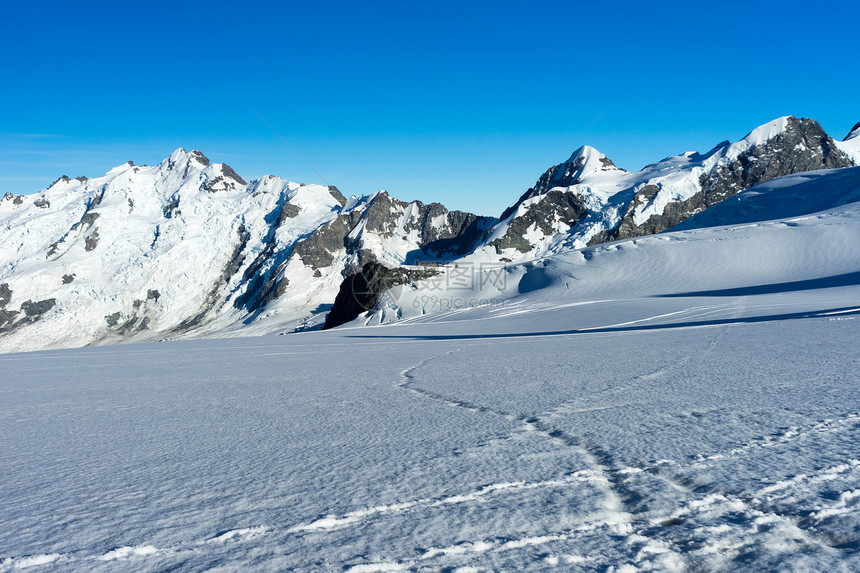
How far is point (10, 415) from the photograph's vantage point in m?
4.89

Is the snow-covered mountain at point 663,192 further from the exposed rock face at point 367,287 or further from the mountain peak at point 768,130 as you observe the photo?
the exposed rock face at point 367,287

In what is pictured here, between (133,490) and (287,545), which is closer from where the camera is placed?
(287,545)

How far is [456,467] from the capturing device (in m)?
2.76

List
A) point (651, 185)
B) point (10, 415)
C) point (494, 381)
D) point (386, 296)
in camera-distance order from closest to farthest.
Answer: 1. point (10, 415)
2. point (494, 381)
3. point (386, 296)
4. point (651, 185)

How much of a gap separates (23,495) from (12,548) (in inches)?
28.1

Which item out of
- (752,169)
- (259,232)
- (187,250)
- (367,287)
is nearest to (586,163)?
(752,169)

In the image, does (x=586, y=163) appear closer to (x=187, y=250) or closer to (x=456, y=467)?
(x=187, y=250)

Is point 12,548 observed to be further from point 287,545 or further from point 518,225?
point 518,225

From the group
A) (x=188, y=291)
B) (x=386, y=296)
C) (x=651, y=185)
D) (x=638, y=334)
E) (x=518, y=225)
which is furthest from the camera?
(x=188, y=291)

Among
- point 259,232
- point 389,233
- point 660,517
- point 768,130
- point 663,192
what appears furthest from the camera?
point 389,233

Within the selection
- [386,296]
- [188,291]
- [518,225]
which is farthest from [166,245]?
[386,296]

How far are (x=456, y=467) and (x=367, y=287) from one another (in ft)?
160

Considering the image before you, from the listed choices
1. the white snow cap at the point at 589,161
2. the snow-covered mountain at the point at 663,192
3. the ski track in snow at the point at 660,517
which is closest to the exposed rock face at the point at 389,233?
the white snow cap at the point at 589,161

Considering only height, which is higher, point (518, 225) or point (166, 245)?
point (166, 245)
